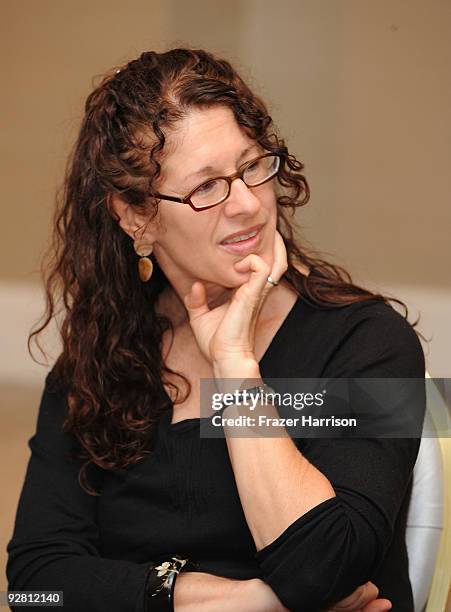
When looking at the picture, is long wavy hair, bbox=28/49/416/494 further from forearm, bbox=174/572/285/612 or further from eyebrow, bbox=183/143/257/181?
forearm, bbox=174/572/285/612

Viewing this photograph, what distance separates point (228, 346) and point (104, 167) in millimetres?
418

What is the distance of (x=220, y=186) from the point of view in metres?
1.62

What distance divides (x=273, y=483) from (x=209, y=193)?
0.51 metres

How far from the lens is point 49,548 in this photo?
65.8 inches

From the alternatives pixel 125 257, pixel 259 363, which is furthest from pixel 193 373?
pixel 125 257

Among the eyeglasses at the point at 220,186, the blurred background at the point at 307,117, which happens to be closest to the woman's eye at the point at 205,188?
the eyeglasses at the point at 220,186

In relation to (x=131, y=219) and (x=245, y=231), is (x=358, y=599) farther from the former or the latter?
(x=131, y=219)

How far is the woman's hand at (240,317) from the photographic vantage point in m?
1.59

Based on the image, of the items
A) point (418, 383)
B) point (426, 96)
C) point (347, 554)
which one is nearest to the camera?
point (347, 554)

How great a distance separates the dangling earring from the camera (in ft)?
5.82

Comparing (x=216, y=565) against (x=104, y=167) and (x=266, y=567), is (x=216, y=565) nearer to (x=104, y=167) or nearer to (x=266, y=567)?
(x=266, y=567)

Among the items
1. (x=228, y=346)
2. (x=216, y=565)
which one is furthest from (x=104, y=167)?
(x=216, y=565)

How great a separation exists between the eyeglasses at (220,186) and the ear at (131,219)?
10cm

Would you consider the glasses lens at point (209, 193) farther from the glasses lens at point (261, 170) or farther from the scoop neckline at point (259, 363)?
the scoop neckline at point (259, 363)
